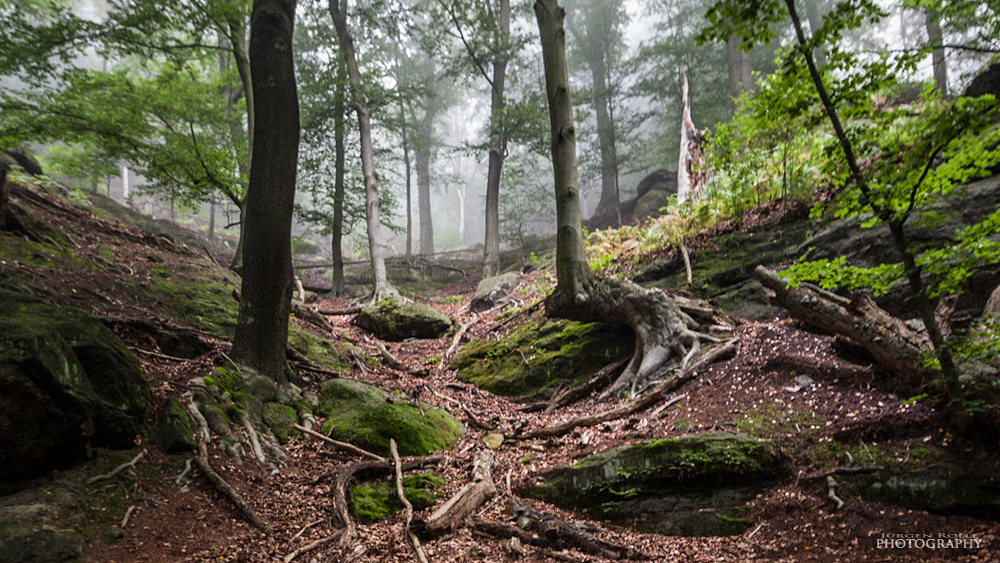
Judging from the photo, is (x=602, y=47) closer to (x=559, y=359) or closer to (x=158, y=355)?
(x=559, y=359)

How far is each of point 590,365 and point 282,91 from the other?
20.1 ft

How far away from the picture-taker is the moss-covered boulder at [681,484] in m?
3.56

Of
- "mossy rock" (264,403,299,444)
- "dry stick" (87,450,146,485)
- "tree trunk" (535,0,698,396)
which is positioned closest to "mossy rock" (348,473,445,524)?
"mossy rock" (264,403,299,444)

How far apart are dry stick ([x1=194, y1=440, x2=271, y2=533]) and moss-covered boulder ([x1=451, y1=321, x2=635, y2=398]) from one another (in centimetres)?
463

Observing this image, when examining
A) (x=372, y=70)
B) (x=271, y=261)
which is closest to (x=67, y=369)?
(x=271, y=261)

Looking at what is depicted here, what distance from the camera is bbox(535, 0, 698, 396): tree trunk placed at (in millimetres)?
6344

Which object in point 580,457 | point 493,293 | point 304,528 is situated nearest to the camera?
point 304,528

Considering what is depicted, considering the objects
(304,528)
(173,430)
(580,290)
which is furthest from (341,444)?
(580,290)

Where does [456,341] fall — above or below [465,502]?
above

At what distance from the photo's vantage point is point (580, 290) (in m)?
6.96

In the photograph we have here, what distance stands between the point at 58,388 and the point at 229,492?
1.41 m

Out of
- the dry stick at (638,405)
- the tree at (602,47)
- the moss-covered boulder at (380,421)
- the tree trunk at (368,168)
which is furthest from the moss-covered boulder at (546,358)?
the tree at (602,47)

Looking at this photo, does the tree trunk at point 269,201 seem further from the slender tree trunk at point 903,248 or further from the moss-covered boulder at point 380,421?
the slender tree trunk at point 903,248

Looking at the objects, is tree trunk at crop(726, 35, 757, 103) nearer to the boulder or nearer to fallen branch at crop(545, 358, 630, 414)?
the boulder
